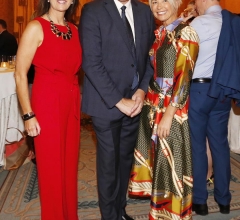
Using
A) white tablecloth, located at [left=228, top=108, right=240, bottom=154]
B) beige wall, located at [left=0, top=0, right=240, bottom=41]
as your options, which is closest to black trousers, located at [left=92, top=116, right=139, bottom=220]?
white tablecloth, located at [left=228, top=108, right=240, bottom=154]

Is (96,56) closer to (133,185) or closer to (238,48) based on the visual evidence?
(133,185)

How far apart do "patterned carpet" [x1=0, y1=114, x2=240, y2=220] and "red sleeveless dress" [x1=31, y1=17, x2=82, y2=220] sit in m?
0.58

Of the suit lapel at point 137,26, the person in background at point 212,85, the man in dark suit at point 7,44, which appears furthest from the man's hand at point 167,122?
the man in dark suit at point 7,44

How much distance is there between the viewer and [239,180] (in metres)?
3.48

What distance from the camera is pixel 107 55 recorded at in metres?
2.12

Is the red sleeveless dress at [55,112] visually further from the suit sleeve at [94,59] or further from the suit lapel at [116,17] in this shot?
the suit lapel at [116,17]

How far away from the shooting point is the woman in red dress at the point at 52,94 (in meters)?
2.01

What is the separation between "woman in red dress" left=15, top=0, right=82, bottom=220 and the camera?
2.01 meters

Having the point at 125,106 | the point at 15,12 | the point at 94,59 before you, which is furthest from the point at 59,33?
the point at 15,12

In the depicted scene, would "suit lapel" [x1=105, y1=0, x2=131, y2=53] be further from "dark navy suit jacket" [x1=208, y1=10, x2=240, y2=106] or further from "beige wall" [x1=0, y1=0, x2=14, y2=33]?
"beige wall" [x1=0, y1=0, x2=14, y2=33]

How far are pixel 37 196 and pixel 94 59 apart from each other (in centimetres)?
154

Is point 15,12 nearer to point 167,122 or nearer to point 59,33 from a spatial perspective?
point 59,33

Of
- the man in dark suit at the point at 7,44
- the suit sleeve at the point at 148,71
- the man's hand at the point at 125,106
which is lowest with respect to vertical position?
the man in dark suit at the point at 7,44

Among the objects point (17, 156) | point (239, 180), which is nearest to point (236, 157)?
point (239, 180)
